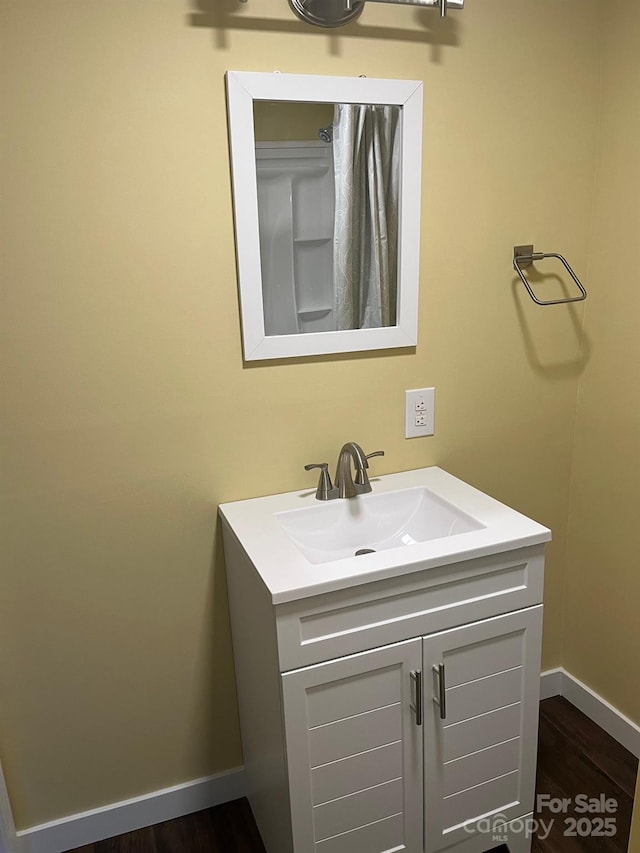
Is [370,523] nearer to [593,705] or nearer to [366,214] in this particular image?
[366,214]

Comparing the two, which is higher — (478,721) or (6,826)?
(478,721)

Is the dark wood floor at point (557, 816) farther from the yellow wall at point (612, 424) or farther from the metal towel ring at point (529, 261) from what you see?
the metal towel ring at point (529, 261)

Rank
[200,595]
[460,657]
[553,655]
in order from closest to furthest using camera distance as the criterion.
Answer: [460,657] → [200,595] → [553,655]

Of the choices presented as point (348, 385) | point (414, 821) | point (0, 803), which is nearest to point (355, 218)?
point (348, 385)

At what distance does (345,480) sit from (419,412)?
0.33 m

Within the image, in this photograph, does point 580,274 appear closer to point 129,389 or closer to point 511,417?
point 511,417

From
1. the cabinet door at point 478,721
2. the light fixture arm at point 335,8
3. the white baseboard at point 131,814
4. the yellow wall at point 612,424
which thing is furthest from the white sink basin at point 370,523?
the light fixture arm at point 335,8

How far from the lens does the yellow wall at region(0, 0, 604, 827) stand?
1.46m

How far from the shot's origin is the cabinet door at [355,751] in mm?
1388

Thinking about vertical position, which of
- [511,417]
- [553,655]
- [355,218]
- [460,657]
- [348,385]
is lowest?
[553,655]

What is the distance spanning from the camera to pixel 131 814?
1839 millimetres

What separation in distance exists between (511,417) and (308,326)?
2.35 feet

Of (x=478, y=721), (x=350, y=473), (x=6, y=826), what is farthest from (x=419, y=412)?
(x=6, y=826)

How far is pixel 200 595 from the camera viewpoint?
179 cm
